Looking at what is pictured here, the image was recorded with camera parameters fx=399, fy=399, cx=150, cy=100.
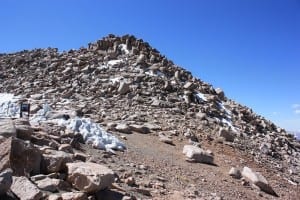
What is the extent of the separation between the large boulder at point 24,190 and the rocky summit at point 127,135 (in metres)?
0.01

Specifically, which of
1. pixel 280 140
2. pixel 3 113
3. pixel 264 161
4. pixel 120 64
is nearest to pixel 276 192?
pixel 264 161

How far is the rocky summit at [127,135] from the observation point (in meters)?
6.85

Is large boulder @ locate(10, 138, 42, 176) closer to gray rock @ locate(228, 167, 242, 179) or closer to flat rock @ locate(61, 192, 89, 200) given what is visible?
flat rock @ locate(61, 192, 89, 200)

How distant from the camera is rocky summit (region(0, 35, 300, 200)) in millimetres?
6852

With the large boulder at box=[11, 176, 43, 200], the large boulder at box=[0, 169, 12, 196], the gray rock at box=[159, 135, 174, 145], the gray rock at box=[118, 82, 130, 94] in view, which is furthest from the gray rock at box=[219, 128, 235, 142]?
the large boulder at box=[0, 169, 12, 196]

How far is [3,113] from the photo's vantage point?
15.7 meters

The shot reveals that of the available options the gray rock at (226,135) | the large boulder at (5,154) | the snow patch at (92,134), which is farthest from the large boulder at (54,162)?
the gray rock at (226,135)

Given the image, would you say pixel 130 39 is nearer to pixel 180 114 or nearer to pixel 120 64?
pixel 120 64

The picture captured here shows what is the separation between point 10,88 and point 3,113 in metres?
7.22

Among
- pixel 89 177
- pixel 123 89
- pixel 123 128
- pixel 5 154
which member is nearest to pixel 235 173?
pixel 123 128

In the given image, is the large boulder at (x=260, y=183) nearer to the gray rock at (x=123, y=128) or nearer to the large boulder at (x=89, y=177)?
the gray rock at (x=123, y=128)

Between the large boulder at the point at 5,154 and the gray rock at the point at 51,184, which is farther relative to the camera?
the gray rock at the point at 51,184

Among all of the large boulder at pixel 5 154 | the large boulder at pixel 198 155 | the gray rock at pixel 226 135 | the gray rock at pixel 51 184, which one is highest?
the gray rock at pixel 226 135

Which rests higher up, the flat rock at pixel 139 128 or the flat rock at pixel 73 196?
the flat rock at pixel 139 128
